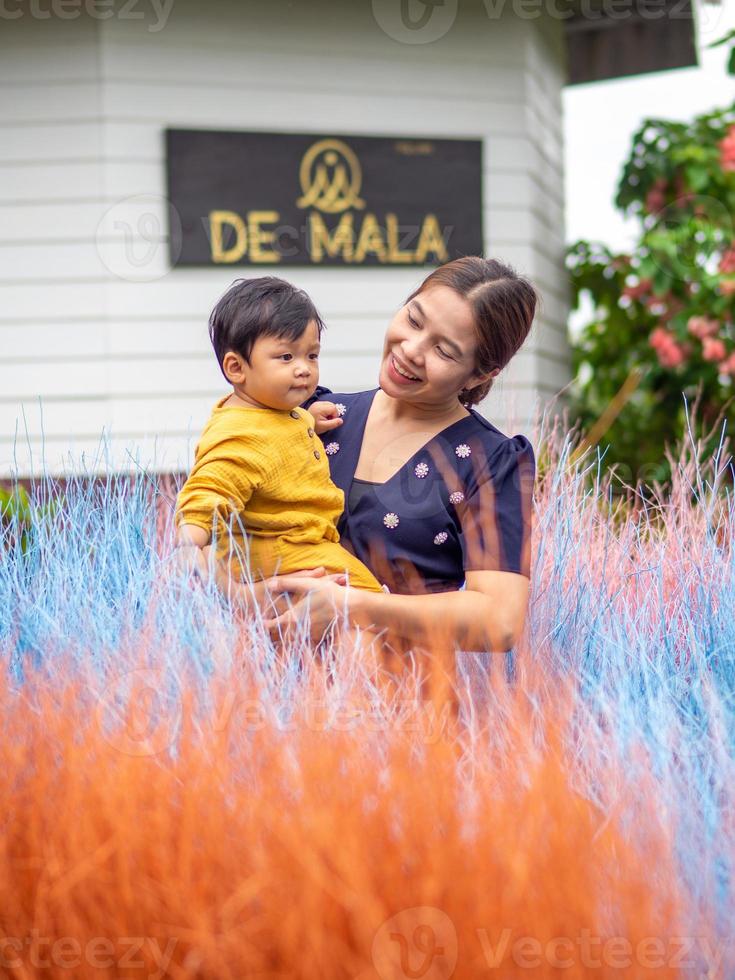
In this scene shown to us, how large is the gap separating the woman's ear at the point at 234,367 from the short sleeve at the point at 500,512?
0.49 metres

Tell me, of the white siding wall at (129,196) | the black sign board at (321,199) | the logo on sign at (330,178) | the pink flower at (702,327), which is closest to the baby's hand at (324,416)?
the white siding wall at (129,196)

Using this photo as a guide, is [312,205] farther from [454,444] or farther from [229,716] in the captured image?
[229,716]

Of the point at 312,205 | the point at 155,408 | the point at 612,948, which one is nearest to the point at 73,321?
the point at 155,408

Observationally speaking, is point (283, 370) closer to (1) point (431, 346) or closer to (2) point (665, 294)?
(1) point (431, 346)

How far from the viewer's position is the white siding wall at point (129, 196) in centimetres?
661

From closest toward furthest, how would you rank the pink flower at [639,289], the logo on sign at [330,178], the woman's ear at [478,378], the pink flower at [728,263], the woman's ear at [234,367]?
the woman's ear at [234,367] → the woman's ear at [478,378] → the logo on sign at [330,178] → the pink flower at [728,263] → the pink flower at [639,289]

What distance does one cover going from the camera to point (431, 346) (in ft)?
7.36

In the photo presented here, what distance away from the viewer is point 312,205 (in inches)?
271

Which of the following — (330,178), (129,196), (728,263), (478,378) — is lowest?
(478,378)

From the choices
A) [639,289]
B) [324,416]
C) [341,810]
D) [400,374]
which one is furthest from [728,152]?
[341,810]

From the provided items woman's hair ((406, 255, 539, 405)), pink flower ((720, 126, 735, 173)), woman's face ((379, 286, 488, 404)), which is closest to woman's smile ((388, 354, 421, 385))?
woman's face ((379, 286, 488, 404))

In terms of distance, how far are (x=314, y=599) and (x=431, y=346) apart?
21.6 inches

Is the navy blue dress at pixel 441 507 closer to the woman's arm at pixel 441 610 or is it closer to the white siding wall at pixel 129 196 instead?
the woman's arm at pixel 441 610

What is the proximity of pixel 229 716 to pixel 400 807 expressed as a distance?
0.37 meters
